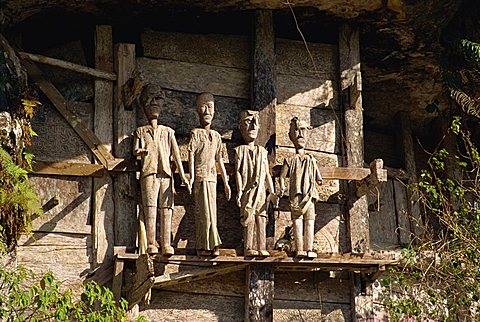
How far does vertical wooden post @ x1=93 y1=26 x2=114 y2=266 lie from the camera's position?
9.34 m

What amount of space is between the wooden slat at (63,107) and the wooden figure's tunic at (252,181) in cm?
124

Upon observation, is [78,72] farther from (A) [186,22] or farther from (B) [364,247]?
(B) [364,247]

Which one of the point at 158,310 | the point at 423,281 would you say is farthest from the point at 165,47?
the point at 423,281

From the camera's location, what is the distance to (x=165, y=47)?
10.1 metres

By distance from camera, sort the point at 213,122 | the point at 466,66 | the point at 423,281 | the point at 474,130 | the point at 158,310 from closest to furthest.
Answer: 1. the point at 423,281
2. the point at 158,310
3. the point at 213,122
4. the point at 466,66
5. the point at 474,130

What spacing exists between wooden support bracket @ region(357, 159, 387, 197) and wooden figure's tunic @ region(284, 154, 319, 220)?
1.68 feet

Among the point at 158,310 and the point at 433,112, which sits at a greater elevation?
the point at 433,112

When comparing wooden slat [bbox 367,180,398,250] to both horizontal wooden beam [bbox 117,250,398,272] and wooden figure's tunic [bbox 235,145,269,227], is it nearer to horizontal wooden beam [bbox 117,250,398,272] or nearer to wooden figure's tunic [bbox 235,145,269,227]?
horizontal wooden beam [bbox 117,250,398,272]

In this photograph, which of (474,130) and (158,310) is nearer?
(158,310)

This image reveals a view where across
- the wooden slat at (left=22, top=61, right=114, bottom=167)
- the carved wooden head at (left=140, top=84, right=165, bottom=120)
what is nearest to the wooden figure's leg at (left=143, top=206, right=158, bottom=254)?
the wooden slat at (left=22, top=61, right=114, bottom=167)

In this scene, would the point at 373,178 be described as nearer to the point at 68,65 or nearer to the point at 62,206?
the point at 62,206

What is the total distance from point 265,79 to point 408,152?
8.36 ft

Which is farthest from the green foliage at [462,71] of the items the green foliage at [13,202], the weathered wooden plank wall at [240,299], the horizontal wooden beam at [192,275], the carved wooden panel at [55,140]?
the green foliage at [13,202]

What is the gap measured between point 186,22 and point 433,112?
317cm
